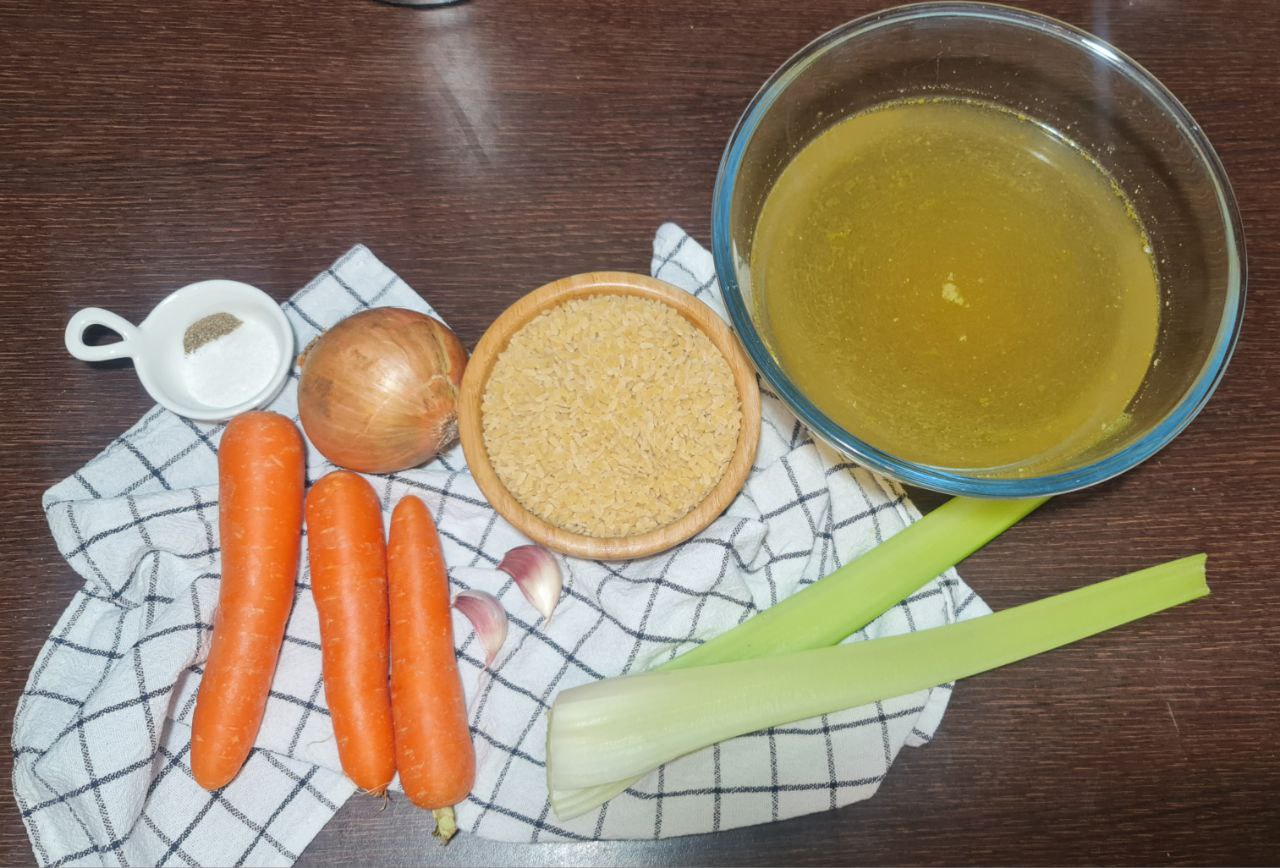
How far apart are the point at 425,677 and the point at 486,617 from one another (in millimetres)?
115

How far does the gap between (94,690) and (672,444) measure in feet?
2.89

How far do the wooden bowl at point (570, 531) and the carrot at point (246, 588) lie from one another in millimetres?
279

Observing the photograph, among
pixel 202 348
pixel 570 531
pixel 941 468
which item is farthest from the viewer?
pixel 202 348

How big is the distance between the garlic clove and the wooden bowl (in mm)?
150

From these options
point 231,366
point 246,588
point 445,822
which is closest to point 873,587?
point 445,822

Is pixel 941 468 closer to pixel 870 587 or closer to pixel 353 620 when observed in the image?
pixel 870 587

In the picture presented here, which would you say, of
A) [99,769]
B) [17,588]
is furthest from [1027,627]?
[17,588]

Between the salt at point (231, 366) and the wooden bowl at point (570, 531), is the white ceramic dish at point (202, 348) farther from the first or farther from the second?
the wooden bowl at point (570, 531)

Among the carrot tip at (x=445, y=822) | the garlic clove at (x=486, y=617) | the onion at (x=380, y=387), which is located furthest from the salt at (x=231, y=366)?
the carrot tip at (x=445, y=822)

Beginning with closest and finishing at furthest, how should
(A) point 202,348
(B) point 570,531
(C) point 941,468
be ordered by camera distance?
1. (C) point 941,468
2. (B) point 570,531
3. (A) point 202,348

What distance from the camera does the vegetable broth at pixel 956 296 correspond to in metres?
1.22

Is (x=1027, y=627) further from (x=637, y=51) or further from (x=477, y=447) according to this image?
(x=637, y=51)

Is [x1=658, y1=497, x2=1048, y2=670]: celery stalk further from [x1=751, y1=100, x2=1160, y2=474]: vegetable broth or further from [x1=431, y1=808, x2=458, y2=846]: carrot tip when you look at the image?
[x1=431, y1=808, x2=458, y2=846]: carrot tip

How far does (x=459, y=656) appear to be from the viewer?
1.40 metres
